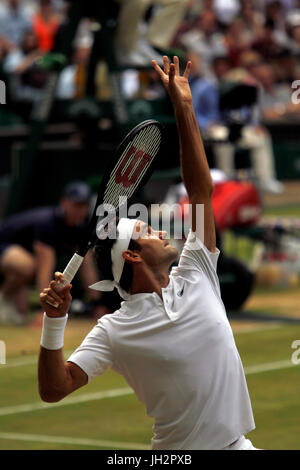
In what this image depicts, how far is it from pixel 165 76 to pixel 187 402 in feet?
4.00

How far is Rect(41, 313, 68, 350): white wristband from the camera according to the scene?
397 centimetres

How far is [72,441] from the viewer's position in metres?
6.56

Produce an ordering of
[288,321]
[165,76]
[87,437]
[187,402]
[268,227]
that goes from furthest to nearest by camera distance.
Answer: [268,227] < [288,321] < [87,437] < [165,76] < [187,402]

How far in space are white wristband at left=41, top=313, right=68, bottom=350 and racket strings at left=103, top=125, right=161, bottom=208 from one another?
1.72ft

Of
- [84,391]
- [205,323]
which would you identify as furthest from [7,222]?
[205,323]

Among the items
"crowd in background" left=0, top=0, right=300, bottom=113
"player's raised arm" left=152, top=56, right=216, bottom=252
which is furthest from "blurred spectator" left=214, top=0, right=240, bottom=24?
"player's raised arm" left=152, top=56, right=216, bottom=252

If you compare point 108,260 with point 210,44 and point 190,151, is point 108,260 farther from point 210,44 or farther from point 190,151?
point 210,44

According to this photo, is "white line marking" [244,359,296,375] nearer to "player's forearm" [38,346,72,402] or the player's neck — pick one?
the player's neck

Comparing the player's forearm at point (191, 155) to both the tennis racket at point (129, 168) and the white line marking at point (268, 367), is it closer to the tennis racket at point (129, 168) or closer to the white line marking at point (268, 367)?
the tennis racket at point (129, 168)

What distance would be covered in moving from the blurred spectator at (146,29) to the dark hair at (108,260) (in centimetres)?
754

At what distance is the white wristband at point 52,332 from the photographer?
A: 13.0 ft

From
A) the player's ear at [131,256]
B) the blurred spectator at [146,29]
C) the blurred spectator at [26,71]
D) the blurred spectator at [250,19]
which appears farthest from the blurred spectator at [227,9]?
the player's ear at [131,256]

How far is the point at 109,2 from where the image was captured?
12.0 metres

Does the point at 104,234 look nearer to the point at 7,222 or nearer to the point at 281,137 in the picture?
the point at 7,222
